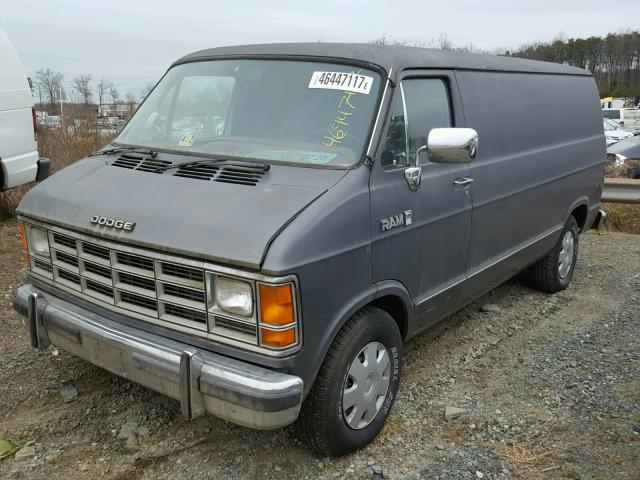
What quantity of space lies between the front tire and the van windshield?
911mm

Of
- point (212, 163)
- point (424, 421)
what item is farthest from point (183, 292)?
point (424, 421)

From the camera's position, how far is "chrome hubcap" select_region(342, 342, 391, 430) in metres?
3.19

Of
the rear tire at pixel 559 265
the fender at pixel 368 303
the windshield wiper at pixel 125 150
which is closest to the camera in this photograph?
the fender at pixel 368 303

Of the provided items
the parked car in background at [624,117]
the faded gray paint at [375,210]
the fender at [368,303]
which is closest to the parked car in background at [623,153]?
the faded gray paint at [375,210]

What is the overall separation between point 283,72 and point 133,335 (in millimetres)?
1782

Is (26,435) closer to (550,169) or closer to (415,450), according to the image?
(415,450)

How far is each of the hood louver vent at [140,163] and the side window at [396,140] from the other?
1240 mm

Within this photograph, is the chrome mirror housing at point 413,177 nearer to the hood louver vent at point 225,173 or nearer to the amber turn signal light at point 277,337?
the hood louver vent at point 225,173

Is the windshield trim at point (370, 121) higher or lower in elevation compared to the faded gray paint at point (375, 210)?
higher

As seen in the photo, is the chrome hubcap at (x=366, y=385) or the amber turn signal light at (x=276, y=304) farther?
the chrome hubcap at (x=366, y=385)

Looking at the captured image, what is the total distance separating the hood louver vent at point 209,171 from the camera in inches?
124

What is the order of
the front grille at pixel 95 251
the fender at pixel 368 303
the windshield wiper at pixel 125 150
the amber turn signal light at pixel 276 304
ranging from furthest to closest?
the windshield wiper at pixel 125 150
the front grille at pixel 95 251
the fender at pixel 368 303
the amber turn signal light at pixel 276 304

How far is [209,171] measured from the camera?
3271mm

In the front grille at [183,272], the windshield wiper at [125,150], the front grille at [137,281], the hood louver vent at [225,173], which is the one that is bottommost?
the front grille at [137,281]
